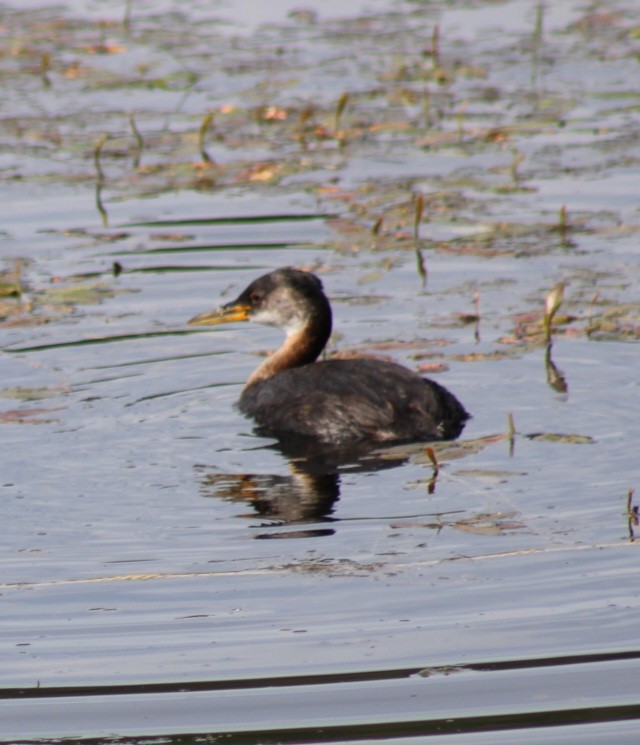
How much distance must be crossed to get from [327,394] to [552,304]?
1.48m

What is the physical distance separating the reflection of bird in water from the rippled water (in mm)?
204

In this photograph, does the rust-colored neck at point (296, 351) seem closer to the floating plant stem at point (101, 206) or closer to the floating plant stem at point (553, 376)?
the floating plant stem at point (553, 376)

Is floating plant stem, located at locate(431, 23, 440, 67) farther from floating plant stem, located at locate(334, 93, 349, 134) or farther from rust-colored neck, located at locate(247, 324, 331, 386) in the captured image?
rust-colored neck, located at locate(247, 324, 331, 386)

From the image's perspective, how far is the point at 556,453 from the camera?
8039mm

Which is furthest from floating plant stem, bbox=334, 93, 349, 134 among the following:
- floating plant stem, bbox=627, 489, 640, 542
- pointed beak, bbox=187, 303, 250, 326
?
floating plant stem, bbox=627, 489, 640, 542

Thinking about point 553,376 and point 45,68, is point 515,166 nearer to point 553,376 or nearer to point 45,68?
point 553,376

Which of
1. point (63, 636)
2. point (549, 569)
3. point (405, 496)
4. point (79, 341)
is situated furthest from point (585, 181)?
point (63, 636)

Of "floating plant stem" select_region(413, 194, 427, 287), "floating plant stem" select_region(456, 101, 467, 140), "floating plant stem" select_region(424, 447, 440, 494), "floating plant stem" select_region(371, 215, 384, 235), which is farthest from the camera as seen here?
"floating plant stem" select_region(456, 101, 467, 140)

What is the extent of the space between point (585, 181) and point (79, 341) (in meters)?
4.99

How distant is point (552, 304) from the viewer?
30.6ft

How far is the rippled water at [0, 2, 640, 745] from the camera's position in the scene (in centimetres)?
559

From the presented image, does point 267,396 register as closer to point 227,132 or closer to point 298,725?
point 298,725

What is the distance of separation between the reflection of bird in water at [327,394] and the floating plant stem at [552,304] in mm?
963

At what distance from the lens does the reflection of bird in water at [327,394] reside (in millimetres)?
8562
